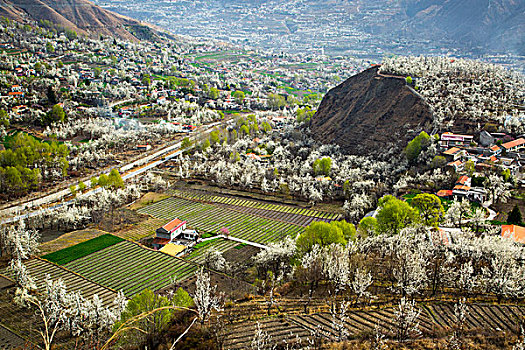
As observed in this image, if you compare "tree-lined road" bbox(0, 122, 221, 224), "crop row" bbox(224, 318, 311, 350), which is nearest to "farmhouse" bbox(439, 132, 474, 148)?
"crop row" bbox(224, 318, 311, 350)

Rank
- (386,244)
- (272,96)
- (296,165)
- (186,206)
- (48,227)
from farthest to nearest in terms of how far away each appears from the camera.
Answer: (272,96) < (296,165) < (186,206) < (48,227) < (386,244)

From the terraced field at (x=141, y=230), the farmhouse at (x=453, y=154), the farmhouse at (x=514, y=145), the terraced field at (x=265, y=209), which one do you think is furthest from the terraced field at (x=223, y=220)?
the farmhouse at (x=514, y=145)

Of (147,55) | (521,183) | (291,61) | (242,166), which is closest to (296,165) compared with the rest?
(242,166)

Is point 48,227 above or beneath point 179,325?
beneath

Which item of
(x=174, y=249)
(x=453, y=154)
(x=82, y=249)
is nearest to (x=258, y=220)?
(x=174, y=249)

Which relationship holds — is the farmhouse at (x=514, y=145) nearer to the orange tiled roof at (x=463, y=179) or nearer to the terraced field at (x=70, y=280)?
the orange tiled roof at (x=463, y=179)

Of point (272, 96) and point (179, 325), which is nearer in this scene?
point (179, 325)

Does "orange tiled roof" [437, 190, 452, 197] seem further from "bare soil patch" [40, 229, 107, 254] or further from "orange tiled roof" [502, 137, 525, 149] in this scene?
"bare soil patch" [40, 229, 107, 254]

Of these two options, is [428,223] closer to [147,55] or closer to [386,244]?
[386,244]
